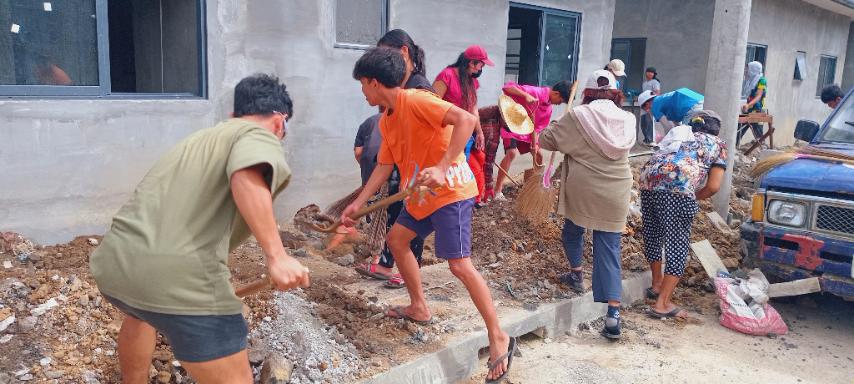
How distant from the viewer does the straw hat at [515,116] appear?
6199 mm

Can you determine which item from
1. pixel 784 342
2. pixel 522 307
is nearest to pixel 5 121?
pixel 522 307

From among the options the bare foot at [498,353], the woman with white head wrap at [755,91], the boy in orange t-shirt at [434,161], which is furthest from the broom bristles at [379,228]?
the woman with white head wrap at [755,91]

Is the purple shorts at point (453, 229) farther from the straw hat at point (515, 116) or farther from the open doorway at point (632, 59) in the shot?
the open doorway at point (632, 59)

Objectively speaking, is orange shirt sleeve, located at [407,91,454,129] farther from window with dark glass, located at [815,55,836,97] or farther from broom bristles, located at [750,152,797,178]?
window with dark glass, located at [815,55,836,97]

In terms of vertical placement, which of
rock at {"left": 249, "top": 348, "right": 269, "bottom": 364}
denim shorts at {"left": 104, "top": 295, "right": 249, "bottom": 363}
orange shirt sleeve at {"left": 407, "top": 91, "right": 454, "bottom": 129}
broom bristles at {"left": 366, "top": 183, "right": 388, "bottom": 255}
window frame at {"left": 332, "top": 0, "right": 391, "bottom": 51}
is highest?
window frame at {"left": 332, "top": 0, "right": 391, "bottom": 51}

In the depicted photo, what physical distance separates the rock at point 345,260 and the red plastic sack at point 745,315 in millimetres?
2883

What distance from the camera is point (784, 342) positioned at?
4578mm

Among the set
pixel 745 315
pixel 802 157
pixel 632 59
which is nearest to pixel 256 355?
pixel 745 315

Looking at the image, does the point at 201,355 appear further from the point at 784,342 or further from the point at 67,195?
the point at 784,342

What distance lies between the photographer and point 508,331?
13.7 feet

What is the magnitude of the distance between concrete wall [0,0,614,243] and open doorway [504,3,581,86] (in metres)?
1.34

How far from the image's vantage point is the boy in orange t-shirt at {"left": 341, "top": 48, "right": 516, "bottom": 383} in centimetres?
331

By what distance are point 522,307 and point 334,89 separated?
9.19 feet

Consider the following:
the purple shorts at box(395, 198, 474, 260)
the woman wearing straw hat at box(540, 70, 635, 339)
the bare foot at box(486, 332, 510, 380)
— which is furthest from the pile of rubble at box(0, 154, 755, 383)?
the purple shorts at box(395, 198, 474, 260)
